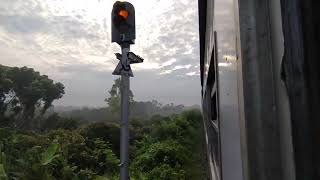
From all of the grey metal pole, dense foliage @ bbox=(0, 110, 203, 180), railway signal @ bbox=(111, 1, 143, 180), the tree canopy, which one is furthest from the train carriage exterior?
the tree canopy

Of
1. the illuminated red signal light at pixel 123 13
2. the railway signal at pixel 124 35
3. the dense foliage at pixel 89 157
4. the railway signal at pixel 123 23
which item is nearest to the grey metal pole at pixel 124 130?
the railway signal at pixel 124 35

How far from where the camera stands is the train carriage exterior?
25.8 inches

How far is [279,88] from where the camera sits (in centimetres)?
77

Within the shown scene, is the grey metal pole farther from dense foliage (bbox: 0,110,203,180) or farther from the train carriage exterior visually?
dense foliage (bbox: 0,110,203,180)

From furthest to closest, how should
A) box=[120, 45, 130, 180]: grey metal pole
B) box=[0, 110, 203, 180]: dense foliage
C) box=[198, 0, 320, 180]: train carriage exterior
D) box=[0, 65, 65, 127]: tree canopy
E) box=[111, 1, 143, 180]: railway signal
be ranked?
box=[0, 65, 65, 127]: tree canopy < box=[0, 110, 203, 180]: dense foliage < box=[111, 1, 143, 180]: railway signal < box=[120, 45, 130, 180]: grey metal pole < box=[198, 0, 320, 180]: train carriage exterior

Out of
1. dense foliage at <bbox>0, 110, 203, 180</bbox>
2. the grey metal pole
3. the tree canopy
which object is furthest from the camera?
the tree canopy

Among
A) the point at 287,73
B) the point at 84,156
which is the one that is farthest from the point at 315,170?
the point at 84,156

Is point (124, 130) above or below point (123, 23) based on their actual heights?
below

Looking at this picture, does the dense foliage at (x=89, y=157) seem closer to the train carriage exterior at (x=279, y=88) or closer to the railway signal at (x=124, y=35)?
the railway signal at (x=124, y=35)

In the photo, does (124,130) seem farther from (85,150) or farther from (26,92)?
(26,92)

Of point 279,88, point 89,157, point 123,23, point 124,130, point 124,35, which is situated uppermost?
point 123,23

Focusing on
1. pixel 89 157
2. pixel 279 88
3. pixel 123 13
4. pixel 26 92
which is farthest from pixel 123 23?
pixel 26 92

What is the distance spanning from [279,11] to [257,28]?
9cm

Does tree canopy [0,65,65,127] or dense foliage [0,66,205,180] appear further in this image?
tree canopy [0,65,65,127]
